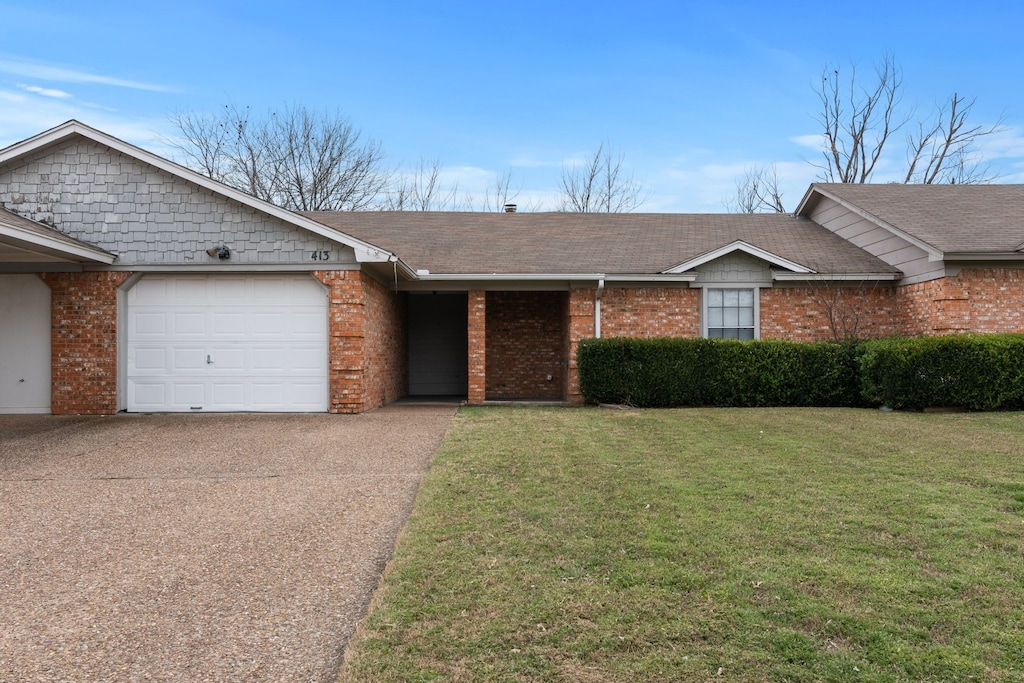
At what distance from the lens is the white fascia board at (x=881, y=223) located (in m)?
12.4

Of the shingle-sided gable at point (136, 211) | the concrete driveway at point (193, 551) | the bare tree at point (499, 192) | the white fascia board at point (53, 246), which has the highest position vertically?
the bare tree at point (499, 192)

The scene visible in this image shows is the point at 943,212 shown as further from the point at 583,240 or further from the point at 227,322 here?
the point at 227,322

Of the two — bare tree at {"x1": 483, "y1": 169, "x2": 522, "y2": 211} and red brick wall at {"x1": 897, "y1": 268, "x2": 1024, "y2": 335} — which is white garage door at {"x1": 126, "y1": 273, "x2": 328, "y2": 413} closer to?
red brick wall at {"x1": 897, "y1": 268, "x2": 1024, "y2": 335}

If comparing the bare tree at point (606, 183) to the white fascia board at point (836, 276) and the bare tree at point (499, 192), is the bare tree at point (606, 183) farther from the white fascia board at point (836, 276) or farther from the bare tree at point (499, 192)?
the white fascia board at point (836, 276)

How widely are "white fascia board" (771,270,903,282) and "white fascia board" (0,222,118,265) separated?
12.6m

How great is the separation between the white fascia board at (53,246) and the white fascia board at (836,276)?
41.4 feet

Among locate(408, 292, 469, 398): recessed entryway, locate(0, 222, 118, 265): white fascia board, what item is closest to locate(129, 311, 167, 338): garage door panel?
locate(0, 222, 118, 265): white fascia board

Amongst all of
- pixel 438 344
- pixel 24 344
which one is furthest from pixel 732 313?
pixel 24 344

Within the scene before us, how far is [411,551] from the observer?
4.27 meters

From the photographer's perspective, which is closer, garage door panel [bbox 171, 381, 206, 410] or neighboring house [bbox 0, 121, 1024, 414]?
neighboring house [bbox 0, 121, 1024, 414]

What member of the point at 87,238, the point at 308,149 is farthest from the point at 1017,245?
the point at 308,149

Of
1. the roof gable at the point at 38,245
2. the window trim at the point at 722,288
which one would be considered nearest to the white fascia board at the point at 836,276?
the window trim at the point at 722,288

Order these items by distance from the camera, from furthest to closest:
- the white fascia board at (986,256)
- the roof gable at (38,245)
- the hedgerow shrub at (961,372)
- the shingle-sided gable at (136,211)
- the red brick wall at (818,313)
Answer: the red brick wall at (818,313)
the white fascia board at (986,256)
the shingle-sided gable at (136,211)
the hedgerow shrub at (961,372)
the roof gable at (38,245)

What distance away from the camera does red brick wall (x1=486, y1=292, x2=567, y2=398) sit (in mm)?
16328
